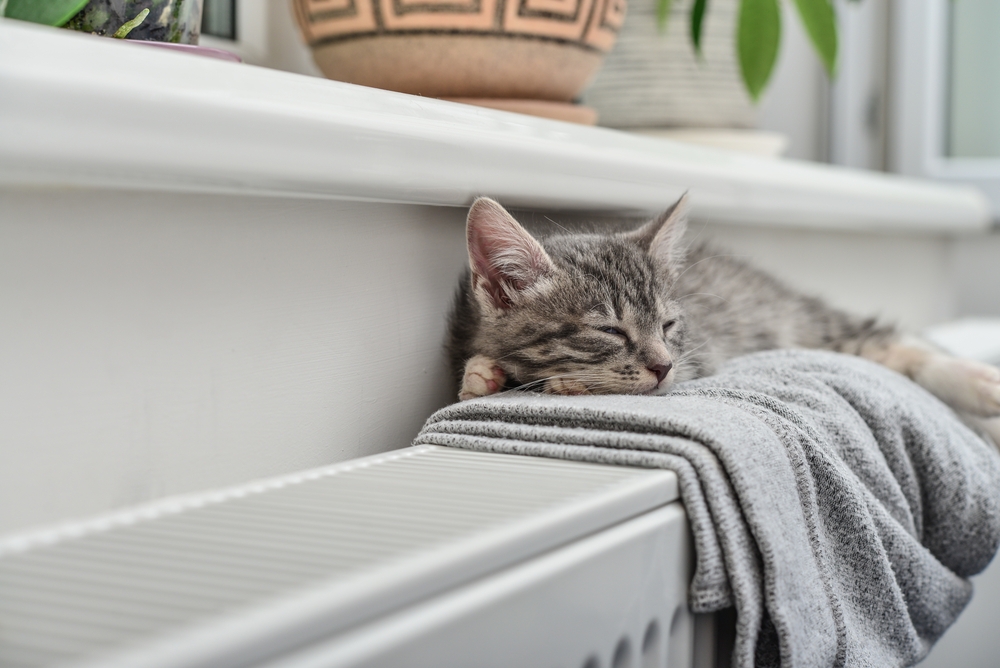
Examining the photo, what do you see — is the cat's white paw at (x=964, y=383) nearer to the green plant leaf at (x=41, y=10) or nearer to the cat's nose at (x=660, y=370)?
the cat's nose at (x=660, y=370)

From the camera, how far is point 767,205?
120 cm

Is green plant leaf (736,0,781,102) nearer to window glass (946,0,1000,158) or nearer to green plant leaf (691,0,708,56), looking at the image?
green plant leaf (691,0,708,56)

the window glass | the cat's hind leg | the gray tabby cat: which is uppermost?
the window glass

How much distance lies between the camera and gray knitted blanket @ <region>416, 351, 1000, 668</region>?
548 mm

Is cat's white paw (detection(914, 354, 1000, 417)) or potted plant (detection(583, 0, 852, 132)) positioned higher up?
potted plant (detection(583, 0, 852, 132))

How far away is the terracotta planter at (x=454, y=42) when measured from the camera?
93 cm

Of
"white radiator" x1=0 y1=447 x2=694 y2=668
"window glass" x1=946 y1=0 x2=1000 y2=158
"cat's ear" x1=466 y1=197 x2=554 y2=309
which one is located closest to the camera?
"white radiator" x1=0 y1=447 x2=694 y2=668

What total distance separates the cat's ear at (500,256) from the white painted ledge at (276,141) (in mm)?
25

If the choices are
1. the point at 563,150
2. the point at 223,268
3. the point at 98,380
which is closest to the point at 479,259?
the point at 563,150

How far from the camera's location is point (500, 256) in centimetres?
83

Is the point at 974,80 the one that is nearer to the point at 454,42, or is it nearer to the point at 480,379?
the point at 454,42

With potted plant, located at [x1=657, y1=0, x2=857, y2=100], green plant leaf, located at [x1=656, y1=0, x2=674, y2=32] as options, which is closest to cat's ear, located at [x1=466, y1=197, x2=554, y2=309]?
potted plant, located at [x1=657, y1=0, x2=857, y2=100]

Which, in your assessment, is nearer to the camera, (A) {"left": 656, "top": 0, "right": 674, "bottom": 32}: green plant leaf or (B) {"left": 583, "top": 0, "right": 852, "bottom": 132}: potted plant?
(A) {"left": 656, "top": 0, "right": 674, "bottom": 32}: green plant leaf

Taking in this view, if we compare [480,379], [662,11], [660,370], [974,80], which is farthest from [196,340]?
[974,80]
